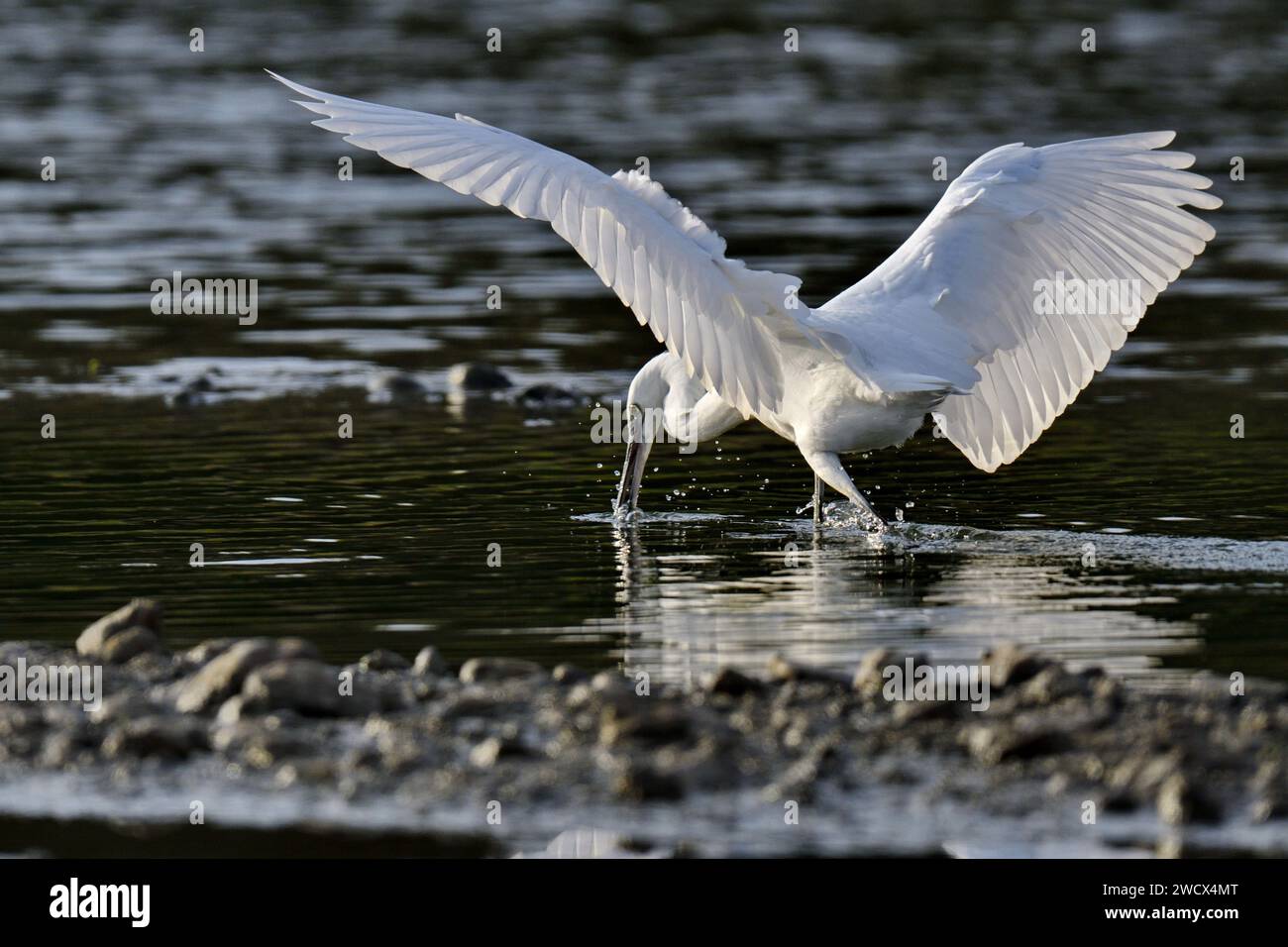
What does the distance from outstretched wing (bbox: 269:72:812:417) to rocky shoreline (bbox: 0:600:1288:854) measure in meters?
2.46

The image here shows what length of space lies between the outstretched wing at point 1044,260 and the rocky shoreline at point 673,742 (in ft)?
12.6

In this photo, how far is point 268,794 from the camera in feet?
27.0

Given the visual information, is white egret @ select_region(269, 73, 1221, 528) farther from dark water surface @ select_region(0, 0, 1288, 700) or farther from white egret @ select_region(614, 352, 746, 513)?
white egret @ select_region(614, 352, 746, 513)

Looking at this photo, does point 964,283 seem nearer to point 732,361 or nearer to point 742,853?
point 732,361

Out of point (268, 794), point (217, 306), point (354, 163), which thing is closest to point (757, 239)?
point (217, 306)

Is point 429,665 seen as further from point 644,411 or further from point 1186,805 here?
point 644,411

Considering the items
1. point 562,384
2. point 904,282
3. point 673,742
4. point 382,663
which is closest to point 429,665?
point 382,663

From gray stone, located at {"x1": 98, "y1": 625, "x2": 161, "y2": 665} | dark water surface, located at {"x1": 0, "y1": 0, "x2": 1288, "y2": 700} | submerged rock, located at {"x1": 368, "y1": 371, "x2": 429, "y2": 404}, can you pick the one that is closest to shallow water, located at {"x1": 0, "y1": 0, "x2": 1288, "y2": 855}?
dark water surface, located at {"x1": 0, "y1": 0, "x2": 1288, "y2": 700}

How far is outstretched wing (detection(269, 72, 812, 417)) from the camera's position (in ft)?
36.0

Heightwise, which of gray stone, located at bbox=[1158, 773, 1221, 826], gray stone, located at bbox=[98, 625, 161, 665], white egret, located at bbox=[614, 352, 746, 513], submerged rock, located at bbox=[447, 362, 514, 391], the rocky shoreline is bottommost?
gray stone, located at bbox=[1158, 773, 1221, 826]

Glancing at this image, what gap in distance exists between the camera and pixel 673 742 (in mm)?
8445

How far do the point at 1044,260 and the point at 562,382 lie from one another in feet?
22.7
